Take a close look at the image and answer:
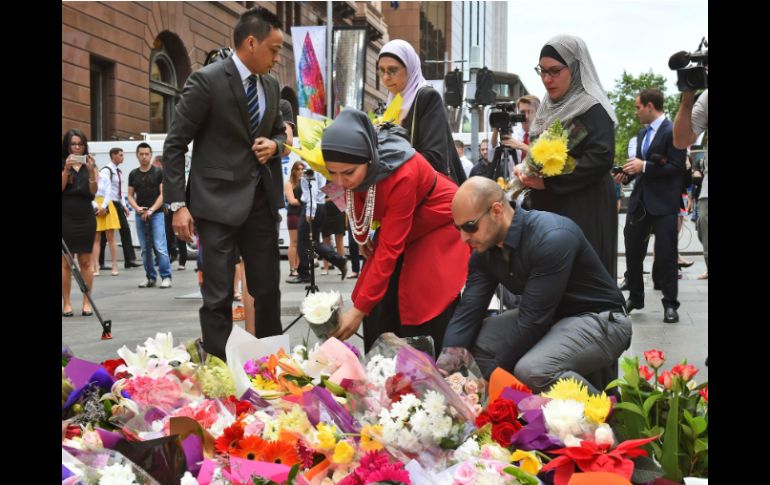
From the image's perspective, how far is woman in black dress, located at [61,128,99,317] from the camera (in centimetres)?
816

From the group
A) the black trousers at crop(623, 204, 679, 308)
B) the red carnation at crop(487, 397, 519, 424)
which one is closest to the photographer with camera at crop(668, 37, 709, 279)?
the red carnation at crop(487, 397, 519, 424)

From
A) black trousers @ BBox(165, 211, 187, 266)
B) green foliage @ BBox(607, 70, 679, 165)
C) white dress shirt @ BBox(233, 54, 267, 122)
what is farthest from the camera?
green foliage @ BBox(607, 70, 679, 165)

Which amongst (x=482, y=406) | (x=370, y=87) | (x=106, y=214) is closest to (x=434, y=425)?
(x=482, y=406)

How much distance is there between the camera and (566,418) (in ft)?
6.66

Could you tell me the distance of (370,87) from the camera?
156 feet

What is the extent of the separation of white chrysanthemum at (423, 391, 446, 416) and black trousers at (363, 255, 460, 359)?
174 cm

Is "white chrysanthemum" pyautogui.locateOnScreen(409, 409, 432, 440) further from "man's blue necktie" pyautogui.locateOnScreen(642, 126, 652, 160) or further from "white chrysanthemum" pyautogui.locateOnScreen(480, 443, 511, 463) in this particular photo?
"man's blue necktie" pyautogui.locateOnScreen(642, 126, 652, 160)

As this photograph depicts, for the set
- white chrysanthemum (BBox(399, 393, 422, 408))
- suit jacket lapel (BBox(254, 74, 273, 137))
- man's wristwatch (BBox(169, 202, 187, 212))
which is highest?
suit jacket lapel (BBox(254, 74, 273, 137))

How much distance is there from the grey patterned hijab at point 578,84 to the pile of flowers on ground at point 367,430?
1833 millimetres

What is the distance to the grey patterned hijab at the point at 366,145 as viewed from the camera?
3328 mm

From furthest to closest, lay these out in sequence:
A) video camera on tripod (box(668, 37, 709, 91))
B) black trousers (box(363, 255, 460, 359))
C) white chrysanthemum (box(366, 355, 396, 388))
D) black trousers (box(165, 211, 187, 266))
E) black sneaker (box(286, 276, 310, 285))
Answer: black trousers (box(165, 211, 187, 266))
black sneaker (box(286, 276, 310, 285))
black trousers (box(363, 255, 460, 359))
video camera on tripod (box(668, 37, 709, 91))
white chrysanthemum (box(366, 355, 396, 388))

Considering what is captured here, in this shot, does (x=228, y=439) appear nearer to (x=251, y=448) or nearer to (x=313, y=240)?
(x=251, y=448)
